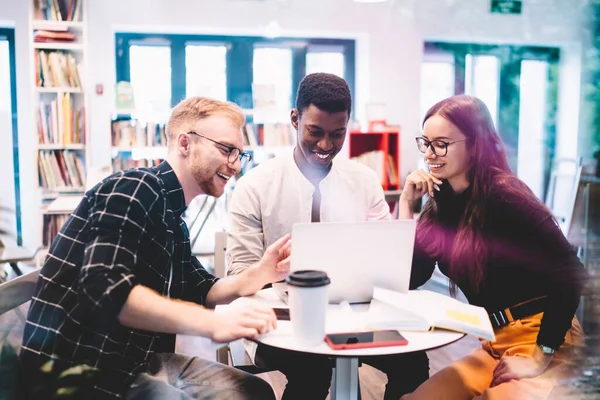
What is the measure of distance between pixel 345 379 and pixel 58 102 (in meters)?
3.57

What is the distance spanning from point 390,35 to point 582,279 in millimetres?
4146

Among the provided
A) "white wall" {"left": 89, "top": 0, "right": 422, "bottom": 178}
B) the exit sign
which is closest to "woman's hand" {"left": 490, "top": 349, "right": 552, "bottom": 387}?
the exit sign

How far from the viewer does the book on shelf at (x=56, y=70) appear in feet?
13.0

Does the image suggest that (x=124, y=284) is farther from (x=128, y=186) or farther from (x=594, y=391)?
(x=594, y=391)

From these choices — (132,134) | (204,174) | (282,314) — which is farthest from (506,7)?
(132,134)

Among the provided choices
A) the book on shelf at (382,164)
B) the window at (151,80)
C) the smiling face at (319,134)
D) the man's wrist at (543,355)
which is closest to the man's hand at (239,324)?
the man's wrist at (543,355)

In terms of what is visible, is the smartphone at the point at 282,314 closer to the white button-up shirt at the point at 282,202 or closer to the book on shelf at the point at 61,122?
the white button-up shirt at the point at 282,202

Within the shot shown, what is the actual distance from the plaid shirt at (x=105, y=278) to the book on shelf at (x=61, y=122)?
3257mm

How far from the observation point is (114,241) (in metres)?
1.04

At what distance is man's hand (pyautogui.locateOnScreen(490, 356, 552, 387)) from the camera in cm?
131

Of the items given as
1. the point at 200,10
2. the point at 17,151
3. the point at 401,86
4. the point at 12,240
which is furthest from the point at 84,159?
the point at 401,86

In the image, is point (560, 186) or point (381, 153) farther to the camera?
point (381, 153)

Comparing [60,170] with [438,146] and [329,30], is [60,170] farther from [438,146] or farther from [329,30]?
[438,146]

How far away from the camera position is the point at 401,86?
518cm
